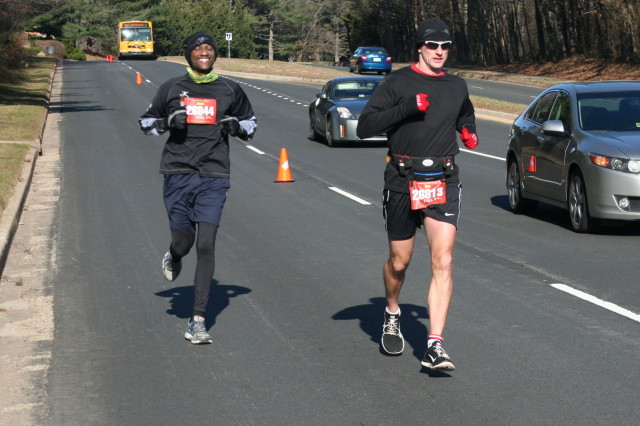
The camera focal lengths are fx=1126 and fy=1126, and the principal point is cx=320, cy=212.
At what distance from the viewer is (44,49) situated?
85.6m

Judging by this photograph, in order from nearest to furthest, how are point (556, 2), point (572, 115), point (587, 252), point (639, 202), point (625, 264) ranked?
point (625, 264), point (587, 252), point (639, 202), point (572, 115), point (556, 2)

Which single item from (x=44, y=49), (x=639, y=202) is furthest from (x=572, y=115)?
(x=44, y=49)

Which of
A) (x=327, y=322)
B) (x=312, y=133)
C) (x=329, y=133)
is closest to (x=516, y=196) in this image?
(x=327, y=322)

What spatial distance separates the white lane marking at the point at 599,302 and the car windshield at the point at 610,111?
3946mm

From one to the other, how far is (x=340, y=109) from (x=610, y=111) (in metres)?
11.5

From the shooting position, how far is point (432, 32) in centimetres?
651

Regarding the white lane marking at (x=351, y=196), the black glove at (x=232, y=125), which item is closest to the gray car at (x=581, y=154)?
the white lane marking at (x=351, y=196)

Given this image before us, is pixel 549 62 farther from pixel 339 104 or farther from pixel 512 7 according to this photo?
pixel 339 104

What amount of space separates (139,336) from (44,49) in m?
81.5

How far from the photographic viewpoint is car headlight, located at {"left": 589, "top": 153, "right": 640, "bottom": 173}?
38.5ft

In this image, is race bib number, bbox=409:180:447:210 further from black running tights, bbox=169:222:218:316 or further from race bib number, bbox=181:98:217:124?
race bib number, bbox=181:98:217:124

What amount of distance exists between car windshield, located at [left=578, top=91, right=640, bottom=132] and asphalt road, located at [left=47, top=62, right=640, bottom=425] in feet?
3.86

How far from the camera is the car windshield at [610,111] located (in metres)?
12.7

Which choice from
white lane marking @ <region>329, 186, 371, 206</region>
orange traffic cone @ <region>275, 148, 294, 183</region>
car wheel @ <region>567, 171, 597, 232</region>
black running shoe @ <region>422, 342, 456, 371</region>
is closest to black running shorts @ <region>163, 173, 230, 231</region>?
black running shoe @ <region>422, 342, 456, 371</region>
